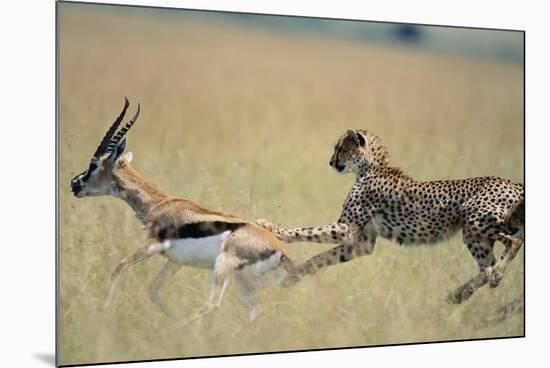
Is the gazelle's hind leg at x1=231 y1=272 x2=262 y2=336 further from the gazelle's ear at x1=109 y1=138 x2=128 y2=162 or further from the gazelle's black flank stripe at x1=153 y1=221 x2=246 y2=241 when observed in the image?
the gazelle's ear at x1=109 y1=138 x2=128 y2=162

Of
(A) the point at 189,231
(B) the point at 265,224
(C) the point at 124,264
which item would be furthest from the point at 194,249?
(B) the point at 265,224

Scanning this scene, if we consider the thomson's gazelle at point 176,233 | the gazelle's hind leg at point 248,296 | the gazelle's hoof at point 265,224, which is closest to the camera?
the thomson's gazelle at point 176,233

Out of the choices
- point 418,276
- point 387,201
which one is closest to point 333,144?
point 387,201

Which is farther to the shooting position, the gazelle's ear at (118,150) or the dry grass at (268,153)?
the gazelle's ear at (118,150)

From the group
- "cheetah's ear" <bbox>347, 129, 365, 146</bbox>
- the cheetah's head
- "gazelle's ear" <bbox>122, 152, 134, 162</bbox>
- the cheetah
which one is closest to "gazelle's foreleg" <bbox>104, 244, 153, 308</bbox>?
"gazelle's ear" <bbox>122, 152, 134, 162</bbox>

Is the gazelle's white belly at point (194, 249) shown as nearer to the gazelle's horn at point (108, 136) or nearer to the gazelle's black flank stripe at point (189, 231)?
the gazelle's black flank stripe at point (189, 231)

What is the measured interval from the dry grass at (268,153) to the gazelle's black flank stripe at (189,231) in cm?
15

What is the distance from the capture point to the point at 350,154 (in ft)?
24.6

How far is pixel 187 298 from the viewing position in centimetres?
696

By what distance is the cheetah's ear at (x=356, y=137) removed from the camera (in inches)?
295

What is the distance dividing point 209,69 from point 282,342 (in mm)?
1678

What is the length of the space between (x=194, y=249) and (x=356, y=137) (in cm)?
132

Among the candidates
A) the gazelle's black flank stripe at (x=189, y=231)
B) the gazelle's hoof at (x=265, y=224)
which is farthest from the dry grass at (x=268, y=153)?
the gazelle's black flank stripe at (x=189, y=231)

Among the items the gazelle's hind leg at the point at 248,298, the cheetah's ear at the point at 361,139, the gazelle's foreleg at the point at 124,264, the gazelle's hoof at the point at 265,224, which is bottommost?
the gazelle's hind leg at the point at 248,298
